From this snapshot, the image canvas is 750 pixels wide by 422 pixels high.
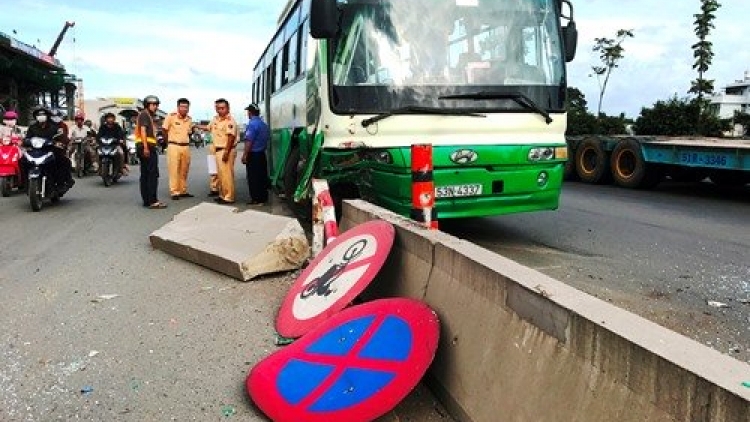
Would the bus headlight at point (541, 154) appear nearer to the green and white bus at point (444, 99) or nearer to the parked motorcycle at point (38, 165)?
the green and white bus at point (444, 99)

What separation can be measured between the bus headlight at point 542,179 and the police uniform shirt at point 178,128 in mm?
6955

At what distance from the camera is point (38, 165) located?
33.6 ft

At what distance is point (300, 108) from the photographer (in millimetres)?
8195

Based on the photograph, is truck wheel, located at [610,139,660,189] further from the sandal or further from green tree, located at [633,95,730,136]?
the sandal

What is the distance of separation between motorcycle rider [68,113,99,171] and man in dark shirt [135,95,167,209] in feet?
26.4

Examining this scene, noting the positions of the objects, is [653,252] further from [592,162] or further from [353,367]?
[592,162]

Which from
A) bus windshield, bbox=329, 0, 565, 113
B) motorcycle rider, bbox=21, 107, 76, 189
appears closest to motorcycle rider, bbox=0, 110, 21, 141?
motorcycle rider, bbox=21, 107, 76, 189

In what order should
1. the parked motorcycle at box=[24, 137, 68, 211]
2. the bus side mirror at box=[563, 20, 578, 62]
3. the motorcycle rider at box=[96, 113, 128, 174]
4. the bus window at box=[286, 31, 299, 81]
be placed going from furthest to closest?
1. the motorcycle rider at box=[96, 113, 128, 174]
2. the parked motorcycle at box=[24, 137, 68, 211]
3. the bus window at box=[286, 31, 299, 81]
4. the bus side mirror at box=[563, 20, 578, 62]

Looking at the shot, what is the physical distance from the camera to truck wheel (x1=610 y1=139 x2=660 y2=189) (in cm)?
1327

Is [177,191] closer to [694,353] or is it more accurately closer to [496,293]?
[496,293]

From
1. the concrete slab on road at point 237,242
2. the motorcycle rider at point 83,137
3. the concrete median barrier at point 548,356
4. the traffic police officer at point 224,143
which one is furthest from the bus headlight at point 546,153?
the motorcycle rider at point 83,137

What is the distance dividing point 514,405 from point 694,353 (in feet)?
2.60

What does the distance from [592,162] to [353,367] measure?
13237mm

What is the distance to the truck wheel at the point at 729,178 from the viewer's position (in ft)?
39.9
